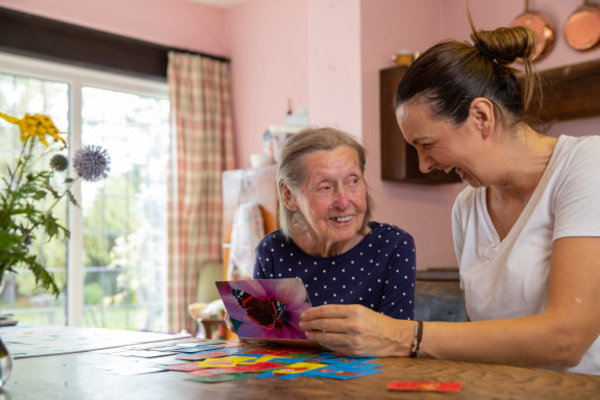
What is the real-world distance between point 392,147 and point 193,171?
228 cm

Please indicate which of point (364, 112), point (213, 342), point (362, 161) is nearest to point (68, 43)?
point (364, 112)

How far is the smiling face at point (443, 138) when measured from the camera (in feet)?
5.04

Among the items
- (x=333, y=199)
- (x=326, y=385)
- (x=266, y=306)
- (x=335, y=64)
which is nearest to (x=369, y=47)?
(x=335, y=64)

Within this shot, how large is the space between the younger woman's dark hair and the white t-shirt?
16 centimetres

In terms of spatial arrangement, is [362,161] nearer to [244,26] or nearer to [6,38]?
[6,38]

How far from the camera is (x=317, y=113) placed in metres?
3.90

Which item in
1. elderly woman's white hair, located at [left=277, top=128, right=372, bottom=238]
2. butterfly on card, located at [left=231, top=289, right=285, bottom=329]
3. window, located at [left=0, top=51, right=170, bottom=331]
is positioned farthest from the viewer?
window, located at [left=0, top=51, right=170, bottom=331]

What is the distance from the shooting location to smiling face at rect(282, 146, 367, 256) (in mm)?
1819

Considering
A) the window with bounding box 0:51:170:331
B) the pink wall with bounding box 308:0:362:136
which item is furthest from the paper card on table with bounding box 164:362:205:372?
the window with bounding box 0:51:170:331

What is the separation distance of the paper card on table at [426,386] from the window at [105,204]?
13.7 ft

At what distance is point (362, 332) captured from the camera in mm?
1265

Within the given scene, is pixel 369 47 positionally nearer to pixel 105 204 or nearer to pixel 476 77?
Result: pixel 476 77

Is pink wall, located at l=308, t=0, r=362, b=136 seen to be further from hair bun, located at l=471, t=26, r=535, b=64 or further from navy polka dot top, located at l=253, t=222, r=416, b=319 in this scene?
hair bun, located at l=471, t=26, r=535, b=64

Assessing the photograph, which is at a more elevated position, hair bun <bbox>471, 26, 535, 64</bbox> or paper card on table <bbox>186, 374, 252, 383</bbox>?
hair bun <bbox>471, 26, 535, 64</bbox>
